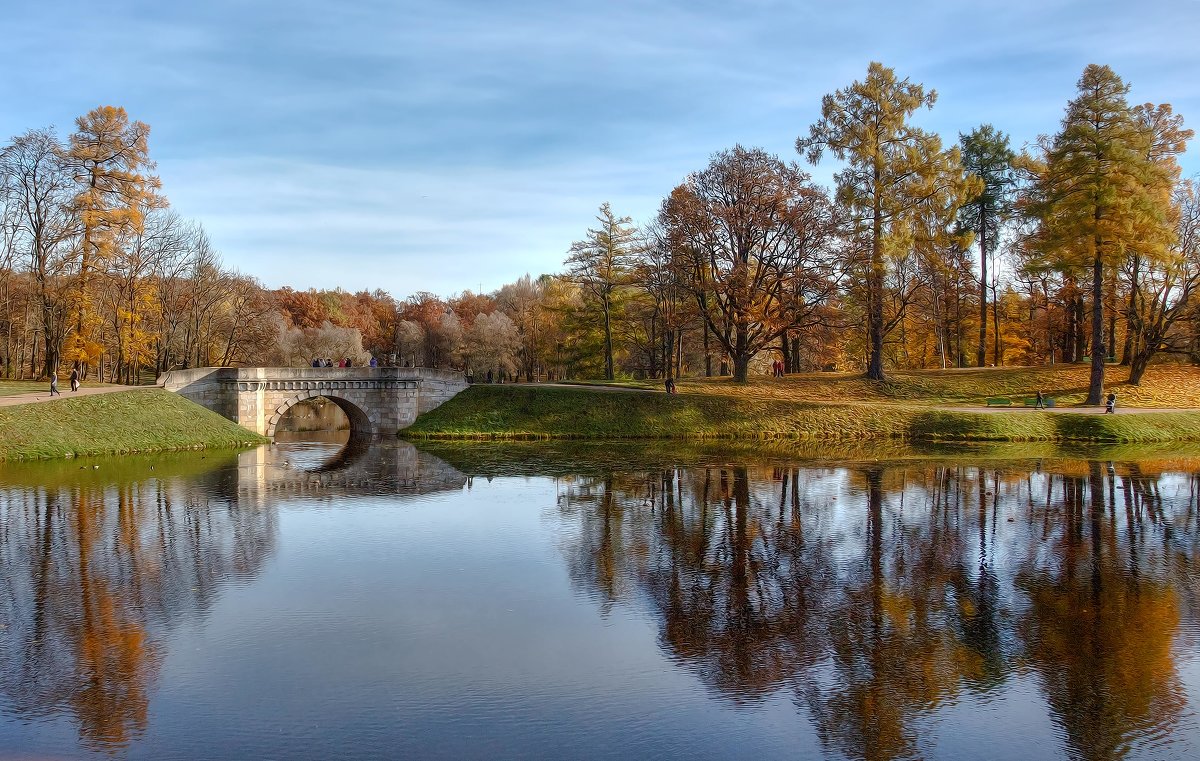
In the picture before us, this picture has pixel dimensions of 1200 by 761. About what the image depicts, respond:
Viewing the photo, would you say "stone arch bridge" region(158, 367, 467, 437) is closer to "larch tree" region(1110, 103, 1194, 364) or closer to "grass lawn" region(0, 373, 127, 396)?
"grass lawn" region(0, 373, 127, 396)

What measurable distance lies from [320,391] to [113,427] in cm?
1042

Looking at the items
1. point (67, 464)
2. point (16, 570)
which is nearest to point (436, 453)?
point (67, 464)

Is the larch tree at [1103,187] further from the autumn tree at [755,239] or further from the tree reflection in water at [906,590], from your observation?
the tree reflection in water at [906,590]

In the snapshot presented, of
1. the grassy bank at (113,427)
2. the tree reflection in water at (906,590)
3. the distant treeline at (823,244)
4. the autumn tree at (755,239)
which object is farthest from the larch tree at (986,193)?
the grassy bank at (113,427)

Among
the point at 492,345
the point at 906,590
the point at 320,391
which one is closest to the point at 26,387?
the point at 320,391

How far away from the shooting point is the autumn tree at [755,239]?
45.9 meters

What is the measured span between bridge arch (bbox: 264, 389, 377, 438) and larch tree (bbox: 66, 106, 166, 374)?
11.5 metres

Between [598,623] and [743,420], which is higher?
[743,420]

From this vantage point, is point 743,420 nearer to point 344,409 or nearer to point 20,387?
point 344,409

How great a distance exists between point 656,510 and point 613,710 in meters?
13.0

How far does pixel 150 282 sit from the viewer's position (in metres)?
50.2

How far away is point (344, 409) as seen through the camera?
46.1 m

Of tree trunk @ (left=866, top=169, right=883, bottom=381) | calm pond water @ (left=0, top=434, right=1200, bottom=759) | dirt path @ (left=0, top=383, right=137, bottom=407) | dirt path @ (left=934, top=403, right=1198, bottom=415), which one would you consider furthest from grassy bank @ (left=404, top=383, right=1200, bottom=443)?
calm pond water @ (left=0, top=434, right=1200, bottom=759)

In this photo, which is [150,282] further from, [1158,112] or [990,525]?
[1158,112]
